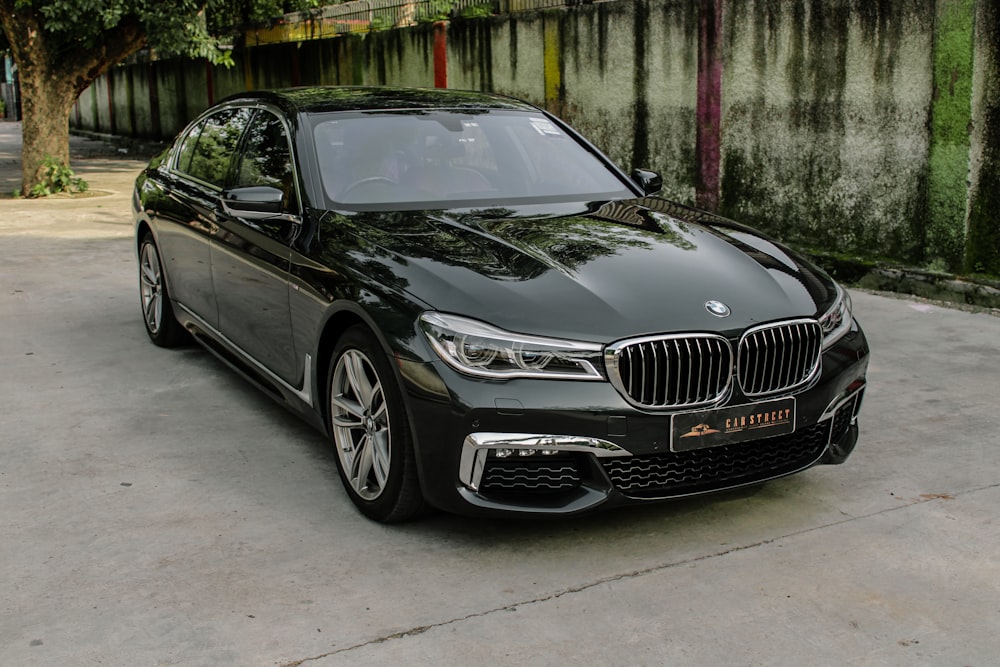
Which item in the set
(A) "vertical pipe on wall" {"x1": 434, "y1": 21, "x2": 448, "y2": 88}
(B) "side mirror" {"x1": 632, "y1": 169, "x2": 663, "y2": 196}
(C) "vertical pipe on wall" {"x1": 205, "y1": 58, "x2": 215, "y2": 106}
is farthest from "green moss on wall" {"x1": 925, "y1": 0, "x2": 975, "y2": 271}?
(C) "vertical pipe on wall" {"x1": 205, "y1": 58, "x2": 215, "y2": 106}

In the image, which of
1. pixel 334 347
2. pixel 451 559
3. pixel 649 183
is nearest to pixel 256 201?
pixel 334 347

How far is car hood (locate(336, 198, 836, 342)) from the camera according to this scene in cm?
390

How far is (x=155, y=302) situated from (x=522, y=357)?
411 cm

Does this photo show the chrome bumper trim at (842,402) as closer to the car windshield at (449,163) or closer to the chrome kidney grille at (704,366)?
the chrome kidney grille at (704,366)

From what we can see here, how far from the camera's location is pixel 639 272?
420 cm

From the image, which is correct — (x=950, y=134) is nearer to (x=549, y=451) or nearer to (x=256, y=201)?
(x=256, y=201)

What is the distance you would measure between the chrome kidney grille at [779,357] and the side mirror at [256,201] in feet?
7.00

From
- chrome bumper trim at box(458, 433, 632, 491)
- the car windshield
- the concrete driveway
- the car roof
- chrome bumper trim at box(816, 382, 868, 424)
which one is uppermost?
the car roof

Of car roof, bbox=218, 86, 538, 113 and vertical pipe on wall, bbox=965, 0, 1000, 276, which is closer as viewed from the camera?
car roof, bbox=218, 86, 538, 113

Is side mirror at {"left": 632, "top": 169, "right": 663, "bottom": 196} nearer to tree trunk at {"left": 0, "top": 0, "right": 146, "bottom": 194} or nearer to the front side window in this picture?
the front side window

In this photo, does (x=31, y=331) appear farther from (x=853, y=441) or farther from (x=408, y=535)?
(x=853, y=441)

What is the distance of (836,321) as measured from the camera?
439 cm

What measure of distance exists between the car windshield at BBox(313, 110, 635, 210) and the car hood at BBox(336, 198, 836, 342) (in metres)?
0.28

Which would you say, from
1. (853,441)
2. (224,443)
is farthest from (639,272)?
(224,443)
